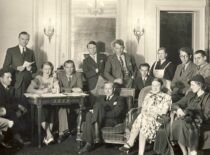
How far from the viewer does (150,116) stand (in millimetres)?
6066

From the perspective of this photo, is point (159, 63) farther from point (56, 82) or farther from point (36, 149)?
point (36, 149)

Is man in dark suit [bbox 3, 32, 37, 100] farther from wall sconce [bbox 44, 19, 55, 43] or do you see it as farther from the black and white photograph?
wall sconce [bbox 44, 19, 55, 43]

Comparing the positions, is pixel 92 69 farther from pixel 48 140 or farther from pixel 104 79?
pixel 48 140

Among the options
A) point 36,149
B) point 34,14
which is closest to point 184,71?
point 36,149

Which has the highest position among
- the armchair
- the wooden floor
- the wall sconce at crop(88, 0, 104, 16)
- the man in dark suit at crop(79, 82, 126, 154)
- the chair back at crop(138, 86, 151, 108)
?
the wall sconce at crop(88, 0, 104, 16)

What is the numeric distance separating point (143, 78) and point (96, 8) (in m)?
2.36

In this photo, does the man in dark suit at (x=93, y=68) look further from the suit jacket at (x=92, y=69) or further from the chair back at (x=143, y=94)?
the chair back at (x=143, y=94)

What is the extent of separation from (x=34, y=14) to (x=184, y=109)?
419cm

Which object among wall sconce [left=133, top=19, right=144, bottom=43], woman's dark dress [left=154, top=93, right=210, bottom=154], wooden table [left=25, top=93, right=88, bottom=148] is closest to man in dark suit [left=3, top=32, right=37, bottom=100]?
wooden table [left=25, top=93, right=88, bottom=148]

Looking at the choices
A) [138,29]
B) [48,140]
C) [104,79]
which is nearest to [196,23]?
[138,29]

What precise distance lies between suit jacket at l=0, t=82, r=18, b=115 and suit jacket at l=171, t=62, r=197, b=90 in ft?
8.83

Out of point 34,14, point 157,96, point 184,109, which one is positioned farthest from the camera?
point 34,14

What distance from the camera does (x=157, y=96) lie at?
6.18 meters

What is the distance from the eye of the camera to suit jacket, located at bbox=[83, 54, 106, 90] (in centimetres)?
768
